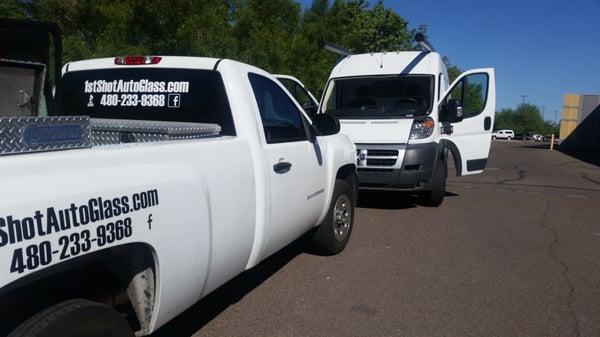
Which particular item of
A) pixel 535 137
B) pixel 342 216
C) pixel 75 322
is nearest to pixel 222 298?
pixel 342 216

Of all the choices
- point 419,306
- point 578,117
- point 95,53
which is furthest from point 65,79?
point 578,117

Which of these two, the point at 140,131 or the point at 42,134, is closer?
the point at 42,134

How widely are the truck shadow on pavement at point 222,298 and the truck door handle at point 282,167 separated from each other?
120 centimetres

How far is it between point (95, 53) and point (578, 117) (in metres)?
40.6

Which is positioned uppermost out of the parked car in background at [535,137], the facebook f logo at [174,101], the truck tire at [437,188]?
the facebook f logo at [174,101]

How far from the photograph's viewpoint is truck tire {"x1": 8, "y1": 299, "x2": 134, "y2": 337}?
74.6 inches

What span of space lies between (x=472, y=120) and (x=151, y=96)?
6.71 m

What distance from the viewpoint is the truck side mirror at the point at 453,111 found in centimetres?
831

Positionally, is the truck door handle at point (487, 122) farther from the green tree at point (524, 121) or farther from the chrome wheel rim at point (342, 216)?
the green tree at point (524, 121)

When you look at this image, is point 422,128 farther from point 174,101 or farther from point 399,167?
point 174,101

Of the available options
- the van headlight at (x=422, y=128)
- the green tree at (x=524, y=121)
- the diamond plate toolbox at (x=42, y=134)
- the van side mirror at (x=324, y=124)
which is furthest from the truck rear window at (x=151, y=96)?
the green tree at (x=524, y=121)

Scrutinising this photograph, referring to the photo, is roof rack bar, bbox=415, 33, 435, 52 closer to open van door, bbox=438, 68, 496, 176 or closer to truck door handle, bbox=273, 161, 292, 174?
open van door, bbox=438, 68, 496, 176

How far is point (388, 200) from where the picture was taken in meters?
9.38

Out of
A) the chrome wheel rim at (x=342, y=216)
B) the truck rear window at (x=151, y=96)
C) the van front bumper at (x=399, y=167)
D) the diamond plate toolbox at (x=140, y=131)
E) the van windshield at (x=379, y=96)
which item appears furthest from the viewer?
the van windshield at (x=379, y=96)
